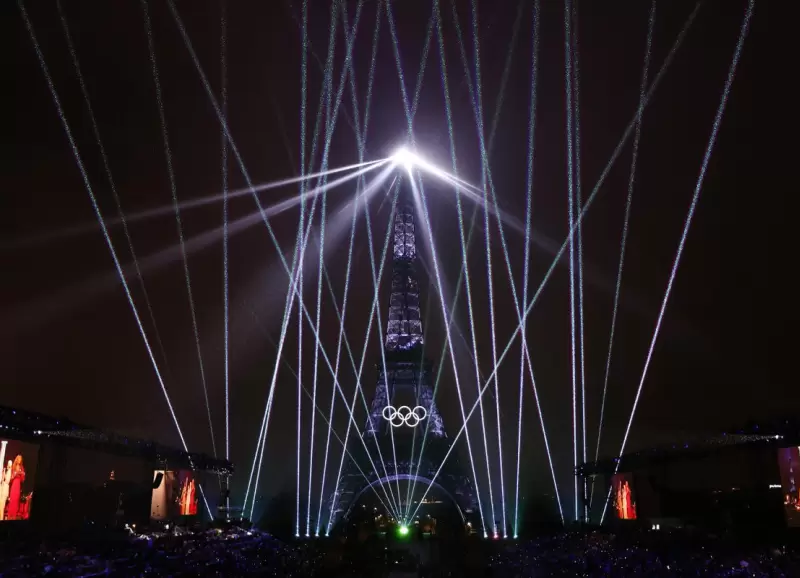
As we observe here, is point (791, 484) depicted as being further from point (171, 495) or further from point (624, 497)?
point (171, 495)

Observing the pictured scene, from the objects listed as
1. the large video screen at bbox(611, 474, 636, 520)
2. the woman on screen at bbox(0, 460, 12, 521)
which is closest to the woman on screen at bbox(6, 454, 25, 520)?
the woman on screen at bbox(0, 460, 12, 521)

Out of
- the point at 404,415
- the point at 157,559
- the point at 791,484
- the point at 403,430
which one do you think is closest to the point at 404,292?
the point at 404,415

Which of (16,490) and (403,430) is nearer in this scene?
(16,490)

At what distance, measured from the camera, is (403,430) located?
61.2 meters

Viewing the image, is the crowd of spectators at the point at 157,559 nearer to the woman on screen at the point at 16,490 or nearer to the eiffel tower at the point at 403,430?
the woman on screen at the point at 16,490

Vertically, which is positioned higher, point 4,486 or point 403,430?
point 403,430

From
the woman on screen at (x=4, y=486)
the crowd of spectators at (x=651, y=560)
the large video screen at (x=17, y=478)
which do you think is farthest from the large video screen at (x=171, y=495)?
the crowd of spectators at (x=651, y=560)

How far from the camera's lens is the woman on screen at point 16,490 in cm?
1906

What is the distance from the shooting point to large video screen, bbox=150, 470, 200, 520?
27125 mm

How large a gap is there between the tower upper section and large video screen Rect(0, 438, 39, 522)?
40.6m

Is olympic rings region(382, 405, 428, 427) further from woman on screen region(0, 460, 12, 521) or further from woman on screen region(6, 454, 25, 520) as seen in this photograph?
woman on screen region(0, 460, 12, 521)

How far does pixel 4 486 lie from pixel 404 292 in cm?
4416

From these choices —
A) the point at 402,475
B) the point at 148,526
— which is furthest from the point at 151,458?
the point at 402,475

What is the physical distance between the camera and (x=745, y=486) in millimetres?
31906
